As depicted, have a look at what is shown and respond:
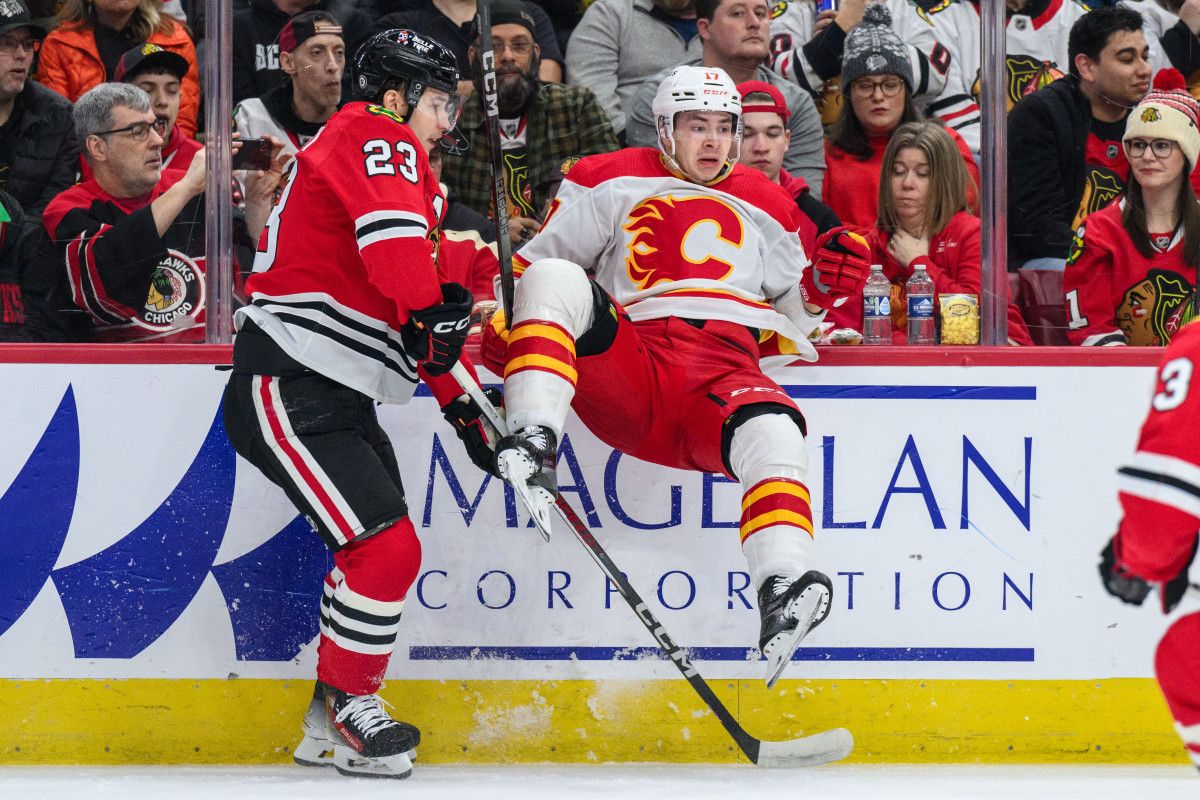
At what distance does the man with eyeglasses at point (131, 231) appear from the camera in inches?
125

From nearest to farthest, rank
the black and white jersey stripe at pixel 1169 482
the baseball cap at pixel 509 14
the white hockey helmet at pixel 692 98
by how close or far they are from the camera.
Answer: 1. the black and white jersey stripe at pixel 1169 482
2. the white hockey helmet at pixel 692 98
3. the baseball cap at pixel 509 14

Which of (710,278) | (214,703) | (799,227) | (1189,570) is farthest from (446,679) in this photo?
(1189,570)

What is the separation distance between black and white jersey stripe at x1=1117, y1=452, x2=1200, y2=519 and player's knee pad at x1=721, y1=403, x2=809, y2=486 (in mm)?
1025

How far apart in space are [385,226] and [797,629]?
3.40ft

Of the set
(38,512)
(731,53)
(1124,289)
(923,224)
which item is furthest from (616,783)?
(731,53)

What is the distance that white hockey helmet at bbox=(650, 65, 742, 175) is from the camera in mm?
3287

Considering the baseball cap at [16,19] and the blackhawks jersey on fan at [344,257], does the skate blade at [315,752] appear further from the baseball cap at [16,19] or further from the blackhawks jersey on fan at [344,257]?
the baseball cap at [16,19]

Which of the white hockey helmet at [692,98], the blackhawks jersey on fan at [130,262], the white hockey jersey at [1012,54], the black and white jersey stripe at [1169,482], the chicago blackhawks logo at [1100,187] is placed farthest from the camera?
the chicago blackhawks logo at [1100,187]

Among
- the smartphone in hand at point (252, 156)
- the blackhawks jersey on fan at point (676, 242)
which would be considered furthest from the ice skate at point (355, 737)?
the smartphone in hand at point (252, 156)

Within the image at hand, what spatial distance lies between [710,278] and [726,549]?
58 centimetres

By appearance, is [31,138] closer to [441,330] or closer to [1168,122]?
[441,330]

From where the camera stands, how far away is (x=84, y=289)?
10.4 feet

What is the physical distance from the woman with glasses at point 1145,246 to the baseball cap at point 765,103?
2.58ft

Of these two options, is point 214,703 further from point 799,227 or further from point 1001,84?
point 1001,84
